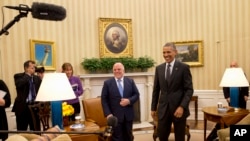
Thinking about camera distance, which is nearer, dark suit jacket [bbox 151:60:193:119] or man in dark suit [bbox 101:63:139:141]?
dark suit jacket [bbox 151:60:193:119]

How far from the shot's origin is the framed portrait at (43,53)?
17.5 ft

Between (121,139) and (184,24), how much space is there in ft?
13.5

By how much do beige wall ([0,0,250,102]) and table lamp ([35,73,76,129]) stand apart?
2.89 meters

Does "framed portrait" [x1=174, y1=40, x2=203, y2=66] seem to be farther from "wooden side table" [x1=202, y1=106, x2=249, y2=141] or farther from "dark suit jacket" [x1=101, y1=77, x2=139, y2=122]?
"dark suit jacket" [x1=101, y1=77, x2=139, y2=122]

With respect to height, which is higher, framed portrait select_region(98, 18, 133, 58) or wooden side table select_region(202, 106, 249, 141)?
framed portrait select_region(98, 18, 133, 58)

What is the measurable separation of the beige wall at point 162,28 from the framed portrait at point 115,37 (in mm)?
136

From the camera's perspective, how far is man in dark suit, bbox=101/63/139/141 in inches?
139

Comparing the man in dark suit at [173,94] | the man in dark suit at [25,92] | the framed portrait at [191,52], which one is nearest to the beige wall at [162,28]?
the framed portrait at [191,52]

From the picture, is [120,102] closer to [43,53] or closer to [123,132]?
[123,132]

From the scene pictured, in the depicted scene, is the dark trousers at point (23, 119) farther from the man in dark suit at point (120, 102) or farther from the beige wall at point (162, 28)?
the beige wall at point (162, 28)

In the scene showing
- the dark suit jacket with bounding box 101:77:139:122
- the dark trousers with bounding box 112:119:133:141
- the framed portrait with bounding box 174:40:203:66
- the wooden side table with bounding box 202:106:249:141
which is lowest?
the dark trousers with bounding box 112:119:133:141

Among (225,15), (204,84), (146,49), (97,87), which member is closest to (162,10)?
(146,49)

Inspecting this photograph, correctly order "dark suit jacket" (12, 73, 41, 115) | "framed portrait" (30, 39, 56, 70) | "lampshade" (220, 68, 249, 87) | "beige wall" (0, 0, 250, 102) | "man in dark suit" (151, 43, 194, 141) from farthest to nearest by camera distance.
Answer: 1. "beige wall" (0, 0, 250, 102)
2. "framed portrait" (30, 39, 56, 70)
3. "dark suit jacket" (12, 73, 41, 115)
4. "lampshade" (220, 68, 249, 87)
5. "man in dark suit" (151, 43, 194, 141)

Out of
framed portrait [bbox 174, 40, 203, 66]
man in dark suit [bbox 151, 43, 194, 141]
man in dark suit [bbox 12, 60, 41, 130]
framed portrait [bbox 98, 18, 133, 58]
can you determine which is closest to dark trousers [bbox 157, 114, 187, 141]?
man in dark suit [bbox 151, 43, 194, 141]
